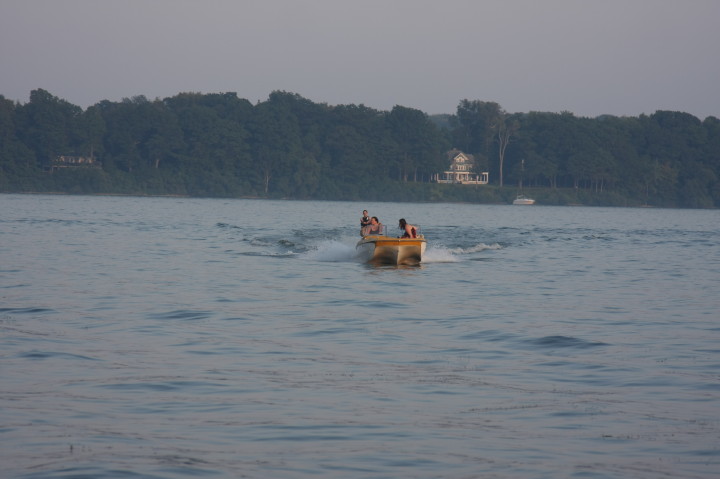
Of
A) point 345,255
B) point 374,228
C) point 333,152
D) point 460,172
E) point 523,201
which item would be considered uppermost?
point 333,152

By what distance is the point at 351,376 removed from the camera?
12938 millimetres

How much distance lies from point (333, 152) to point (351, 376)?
166m

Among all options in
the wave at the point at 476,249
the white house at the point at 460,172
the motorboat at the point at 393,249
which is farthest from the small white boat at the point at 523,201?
the motorboat at the point at 393,249

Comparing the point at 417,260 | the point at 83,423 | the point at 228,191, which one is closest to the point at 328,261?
the point at 417,260

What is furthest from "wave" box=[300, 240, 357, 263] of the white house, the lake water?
the white house

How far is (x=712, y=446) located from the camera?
9.73m

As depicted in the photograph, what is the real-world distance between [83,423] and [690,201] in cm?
18605

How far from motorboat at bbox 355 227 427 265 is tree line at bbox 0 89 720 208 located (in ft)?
418

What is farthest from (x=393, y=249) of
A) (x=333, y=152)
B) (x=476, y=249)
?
(x=333, y=152)

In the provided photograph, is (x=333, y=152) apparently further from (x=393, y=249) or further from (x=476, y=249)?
(x=393, y=249)

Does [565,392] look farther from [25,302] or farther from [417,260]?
[417,260]

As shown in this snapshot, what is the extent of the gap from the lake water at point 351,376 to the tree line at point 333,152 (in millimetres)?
134506

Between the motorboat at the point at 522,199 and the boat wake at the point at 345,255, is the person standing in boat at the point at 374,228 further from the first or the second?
the motorboat at the point at 522,199

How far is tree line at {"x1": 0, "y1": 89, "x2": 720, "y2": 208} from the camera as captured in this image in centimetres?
15750
